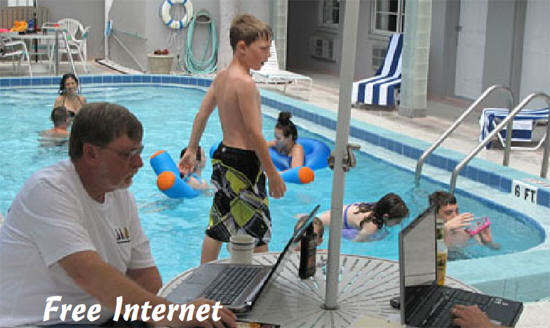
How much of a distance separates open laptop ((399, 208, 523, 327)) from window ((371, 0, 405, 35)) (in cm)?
1179

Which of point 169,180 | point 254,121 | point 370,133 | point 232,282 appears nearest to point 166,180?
point 169,180

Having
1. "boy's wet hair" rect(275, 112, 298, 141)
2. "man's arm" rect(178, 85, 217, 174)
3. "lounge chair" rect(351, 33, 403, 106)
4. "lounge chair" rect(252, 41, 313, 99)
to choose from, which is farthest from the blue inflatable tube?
"lounge chair" rect(252, 41, 313, 99)

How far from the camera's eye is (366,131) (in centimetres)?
930

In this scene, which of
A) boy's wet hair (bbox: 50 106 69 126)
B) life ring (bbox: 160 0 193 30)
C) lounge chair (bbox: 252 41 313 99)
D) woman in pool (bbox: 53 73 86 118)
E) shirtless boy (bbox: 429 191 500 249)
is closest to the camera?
shirtless boy (bbox: 429 191 500 249)

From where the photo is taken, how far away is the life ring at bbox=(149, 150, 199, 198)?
6.57m

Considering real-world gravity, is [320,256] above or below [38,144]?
above

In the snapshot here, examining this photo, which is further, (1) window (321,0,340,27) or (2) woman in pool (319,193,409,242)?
(1) window (321,0,340,27)

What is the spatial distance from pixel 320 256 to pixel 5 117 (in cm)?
893

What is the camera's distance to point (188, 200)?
7039mm

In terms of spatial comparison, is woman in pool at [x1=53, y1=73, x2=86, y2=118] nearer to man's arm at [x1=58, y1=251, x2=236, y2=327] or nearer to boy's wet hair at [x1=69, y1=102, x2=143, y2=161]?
boy's wet hair at [x1=69, y1=102, x2=143, y2=161]

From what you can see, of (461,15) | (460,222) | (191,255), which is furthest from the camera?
(461,15)

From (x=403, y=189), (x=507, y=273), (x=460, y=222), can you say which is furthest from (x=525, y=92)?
(x=507, y=273)

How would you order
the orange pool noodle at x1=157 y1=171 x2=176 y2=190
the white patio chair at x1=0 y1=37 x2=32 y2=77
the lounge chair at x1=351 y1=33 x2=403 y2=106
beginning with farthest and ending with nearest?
the white patio chair at x1=0 y1=37 x2=32 y2=77 < the lounge chair at x1=351 y1=33 x2=403 y2=106 < the orange pool noodle at x1=157 y1=171 x2=176 y2=190

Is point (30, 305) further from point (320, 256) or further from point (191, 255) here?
point (191, 255)
